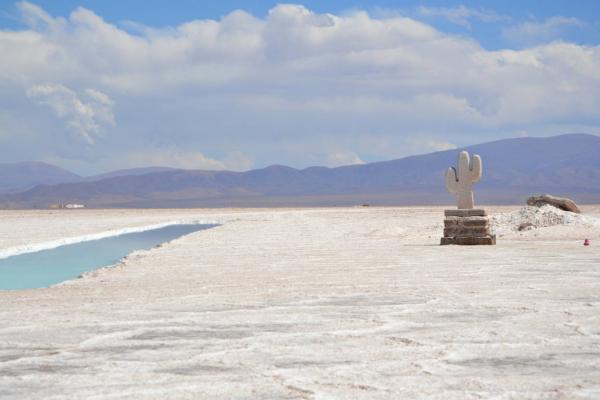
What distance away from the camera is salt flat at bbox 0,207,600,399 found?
15.9ft

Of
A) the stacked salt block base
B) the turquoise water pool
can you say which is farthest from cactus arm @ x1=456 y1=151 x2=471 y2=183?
the turquoise water pool

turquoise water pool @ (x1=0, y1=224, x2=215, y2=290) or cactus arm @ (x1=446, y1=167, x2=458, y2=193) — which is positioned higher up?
cactus arm @ (x1=446, y1=167, x2=458, y2=193)

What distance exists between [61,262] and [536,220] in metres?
12.9

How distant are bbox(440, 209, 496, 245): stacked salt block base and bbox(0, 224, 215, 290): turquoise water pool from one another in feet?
25.4

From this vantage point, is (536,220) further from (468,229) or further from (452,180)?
(468,229)

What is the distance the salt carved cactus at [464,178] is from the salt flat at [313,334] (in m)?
5.71

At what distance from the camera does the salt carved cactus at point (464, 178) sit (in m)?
18.4

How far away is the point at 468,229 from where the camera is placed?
17953 millimetres

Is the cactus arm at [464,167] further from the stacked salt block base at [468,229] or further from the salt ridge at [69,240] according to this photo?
the salt ridge at [69,240]

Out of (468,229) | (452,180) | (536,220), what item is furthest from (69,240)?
(536,220)

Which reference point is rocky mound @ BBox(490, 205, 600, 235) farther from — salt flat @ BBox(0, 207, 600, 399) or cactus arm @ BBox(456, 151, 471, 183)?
salt flat @ BBox(0, 207, 600, 399)

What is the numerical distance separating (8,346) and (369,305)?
11.3 feet

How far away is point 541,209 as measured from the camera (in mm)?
24391

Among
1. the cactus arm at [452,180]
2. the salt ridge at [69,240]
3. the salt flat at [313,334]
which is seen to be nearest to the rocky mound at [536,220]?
the cactus arm at [452,180]
